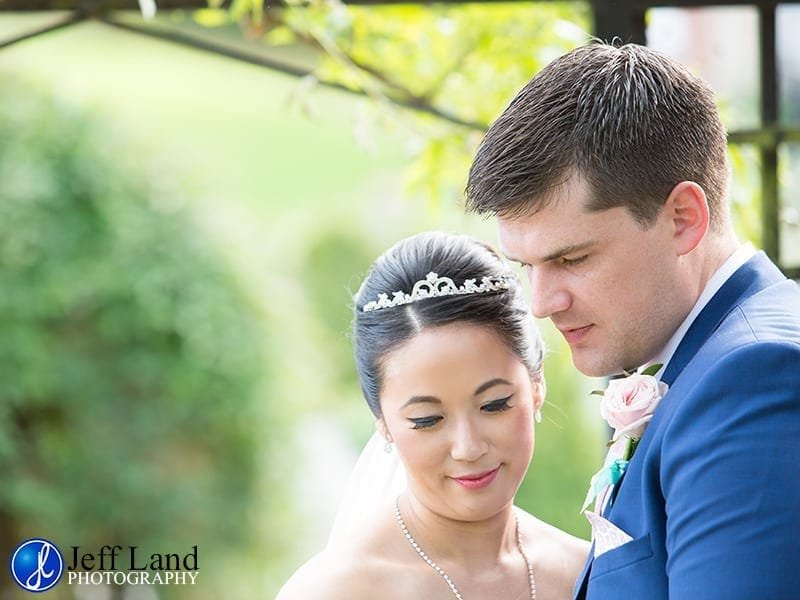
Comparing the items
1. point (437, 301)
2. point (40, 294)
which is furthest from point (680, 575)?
point (40, 294)

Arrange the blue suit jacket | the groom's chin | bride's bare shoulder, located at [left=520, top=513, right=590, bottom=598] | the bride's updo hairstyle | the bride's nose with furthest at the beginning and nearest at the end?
bride's bare shoulder, located at [left=520, top=513, right=590, bottom=598] → the bride's updo hairstyle → the bride's nose → the groom's chin → the blue suit jacket

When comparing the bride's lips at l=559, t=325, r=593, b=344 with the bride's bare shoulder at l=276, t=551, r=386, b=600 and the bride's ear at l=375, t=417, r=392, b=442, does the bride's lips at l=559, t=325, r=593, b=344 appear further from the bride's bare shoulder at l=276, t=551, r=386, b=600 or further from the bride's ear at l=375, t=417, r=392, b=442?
the bride's bare shoulder at l=276, t=551, r=386, b=600

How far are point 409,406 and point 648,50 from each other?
2.96 feet

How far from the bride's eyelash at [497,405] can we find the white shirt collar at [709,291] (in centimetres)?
56

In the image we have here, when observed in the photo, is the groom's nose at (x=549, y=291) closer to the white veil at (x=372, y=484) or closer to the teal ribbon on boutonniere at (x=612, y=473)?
the teal ribbon on boutonniere at (x=612, y=473)

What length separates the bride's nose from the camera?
2400 mm

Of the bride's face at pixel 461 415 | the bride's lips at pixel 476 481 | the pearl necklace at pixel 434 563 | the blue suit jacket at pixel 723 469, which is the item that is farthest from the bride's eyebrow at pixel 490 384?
the blue suit jacket at pixel 723 469

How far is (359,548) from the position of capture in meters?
2.56

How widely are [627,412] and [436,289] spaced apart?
76 cm

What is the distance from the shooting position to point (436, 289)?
2549 millimetres

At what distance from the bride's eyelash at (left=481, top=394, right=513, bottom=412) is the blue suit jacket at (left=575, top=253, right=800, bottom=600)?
0.62 m

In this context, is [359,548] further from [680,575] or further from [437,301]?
[680,575]

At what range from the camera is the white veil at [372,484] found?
2.83 metres

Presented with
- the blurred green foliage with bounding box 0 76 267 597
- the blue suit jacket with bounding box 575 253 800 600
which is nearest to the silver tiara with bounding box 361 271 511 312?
the blue suit jacket with bounding box 575 253 800 600
